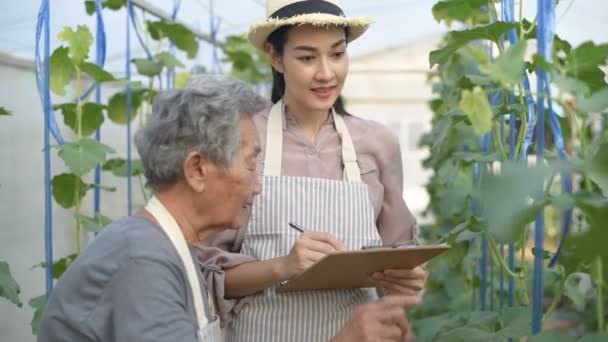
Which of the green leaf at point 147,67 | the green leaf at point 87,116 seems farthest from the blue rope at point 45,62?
the green leaf at point 147,67


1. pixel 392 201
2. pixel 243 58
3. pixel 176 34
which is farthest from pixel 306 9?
pixel 243 58

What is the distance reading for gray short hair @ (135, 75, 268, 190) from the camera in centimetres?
166

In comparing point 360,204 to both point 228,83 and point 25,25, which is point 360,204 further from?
point 25,25

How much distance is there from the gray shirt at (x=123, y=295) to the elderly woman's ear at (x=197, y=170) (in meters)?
0.14

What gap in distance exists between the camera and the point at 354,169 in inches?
84.3

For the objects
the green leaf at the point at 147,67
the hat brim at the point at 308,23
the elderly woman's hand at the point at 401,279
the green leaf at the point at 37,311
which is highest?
the green leaf at the point at 147,67

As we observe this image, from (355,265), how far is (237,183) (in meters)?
0.30

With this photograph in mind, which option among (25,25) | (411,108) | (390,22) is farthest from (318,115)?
(411,108)

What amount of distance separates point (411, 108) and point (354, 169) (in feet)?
24.6

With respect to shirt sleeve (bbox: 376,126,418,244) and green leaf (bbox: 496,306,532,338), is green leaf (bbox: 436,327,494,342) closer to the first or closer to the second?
green leaf (bbox: 496,306,532,338)

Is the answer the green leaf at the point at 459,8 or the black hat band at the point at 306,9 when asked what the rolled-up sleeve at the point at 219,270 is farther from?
the green leaf at the point at 459,8

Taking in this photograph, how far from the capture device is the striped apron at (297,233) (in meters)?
2.05

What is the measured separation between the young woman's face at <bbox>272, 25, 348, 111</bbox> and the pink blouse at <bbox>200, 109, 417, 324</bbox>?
9 cm

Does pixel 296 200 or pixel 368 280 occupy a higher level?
pixel 296 200
